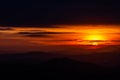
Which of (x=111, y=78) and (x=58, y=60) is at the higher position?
(x=58, y=60)

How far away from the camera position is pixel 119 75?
14450cm

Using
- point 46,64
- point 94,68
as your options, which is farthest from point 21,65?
point 94,68

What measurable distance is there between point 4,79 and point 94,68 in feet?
169

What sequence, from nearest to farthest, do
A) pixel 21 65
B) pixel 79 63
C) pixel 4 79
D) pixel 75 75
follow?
pixel 4 79
pixel 75 75
pixel 21 65
pixel 79 63

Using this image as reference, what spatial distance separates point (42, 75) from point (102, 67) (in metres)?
33.1

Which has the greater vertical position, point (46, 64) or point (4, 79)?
point (46, 64)

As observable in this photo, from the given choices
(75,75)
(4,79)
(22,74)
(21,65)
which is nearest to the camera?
(4,79)

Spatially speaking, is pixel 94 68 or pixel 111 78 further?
pixel 94 68

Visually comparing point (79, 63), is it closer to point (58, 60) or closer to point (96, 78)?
point (58, 60)

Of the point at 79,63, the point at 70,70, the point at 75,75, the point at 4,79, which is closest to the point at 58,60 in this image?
the point at 79,63

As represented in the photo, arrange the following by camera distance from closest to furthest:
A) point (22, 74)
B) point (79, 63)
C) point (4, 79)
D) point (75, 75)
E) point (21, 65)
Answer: point (4, 79) → point (22, 74) → point (75, 75) → point (21, 65) → point (79, 63)

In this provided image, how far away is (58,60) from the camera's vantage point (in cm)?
18812

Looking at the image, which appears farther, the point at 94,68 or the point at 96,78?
the point at 94,68

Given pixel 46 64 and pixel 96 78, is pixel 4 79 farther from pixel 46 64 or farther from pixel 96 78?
pixel 46 64
